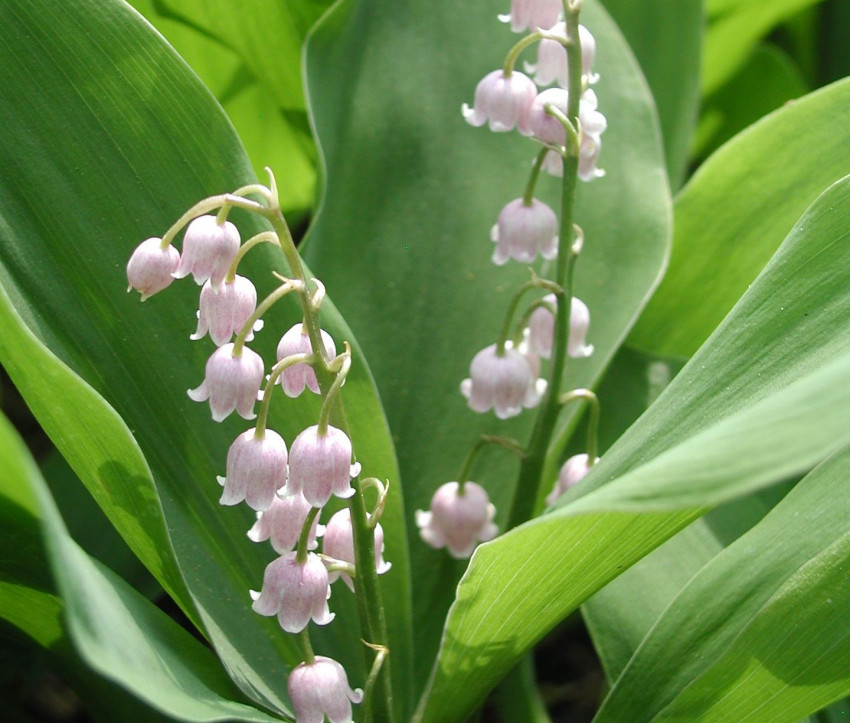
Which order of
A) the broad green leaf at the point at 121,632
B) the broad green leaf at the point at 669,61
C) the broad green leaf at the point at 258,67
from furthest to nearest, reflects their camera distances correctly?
the broad green leaf at the point at 669,61 < the broad green leaf at the point at 258,67 < the broad green leaf at the point at 121,632

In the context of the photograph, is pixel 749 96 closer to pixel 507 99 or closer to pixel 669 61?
pixel 669 61

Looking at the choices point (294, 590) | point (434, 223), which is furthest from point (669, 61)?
point (294, 590)

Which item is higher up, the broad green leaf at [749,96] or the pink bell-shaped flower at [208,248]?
the pink bell-shaped flower at [208,248]

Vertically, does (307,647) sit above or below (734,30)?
below

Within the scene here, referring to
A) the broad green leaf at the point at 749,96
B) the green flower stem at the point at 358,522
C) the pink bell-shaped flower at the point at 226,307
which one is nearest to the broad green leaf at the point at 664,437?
the green flower stem at the point at 358,522

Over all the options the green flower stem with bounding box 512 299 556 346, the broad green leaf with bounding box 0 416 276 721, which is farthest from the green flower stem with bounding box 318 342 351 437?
the green flower stem with bounding box 512 299 556 346

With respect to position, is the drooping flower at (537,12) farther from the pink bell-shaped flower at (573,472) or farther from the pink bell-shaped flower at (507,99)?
the pink bell-shaped flower at (573,472)

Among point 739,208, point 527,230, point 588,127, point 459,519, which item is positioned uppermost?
point 588,127

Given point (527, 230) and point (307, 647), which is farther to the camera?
point (527, 230)
